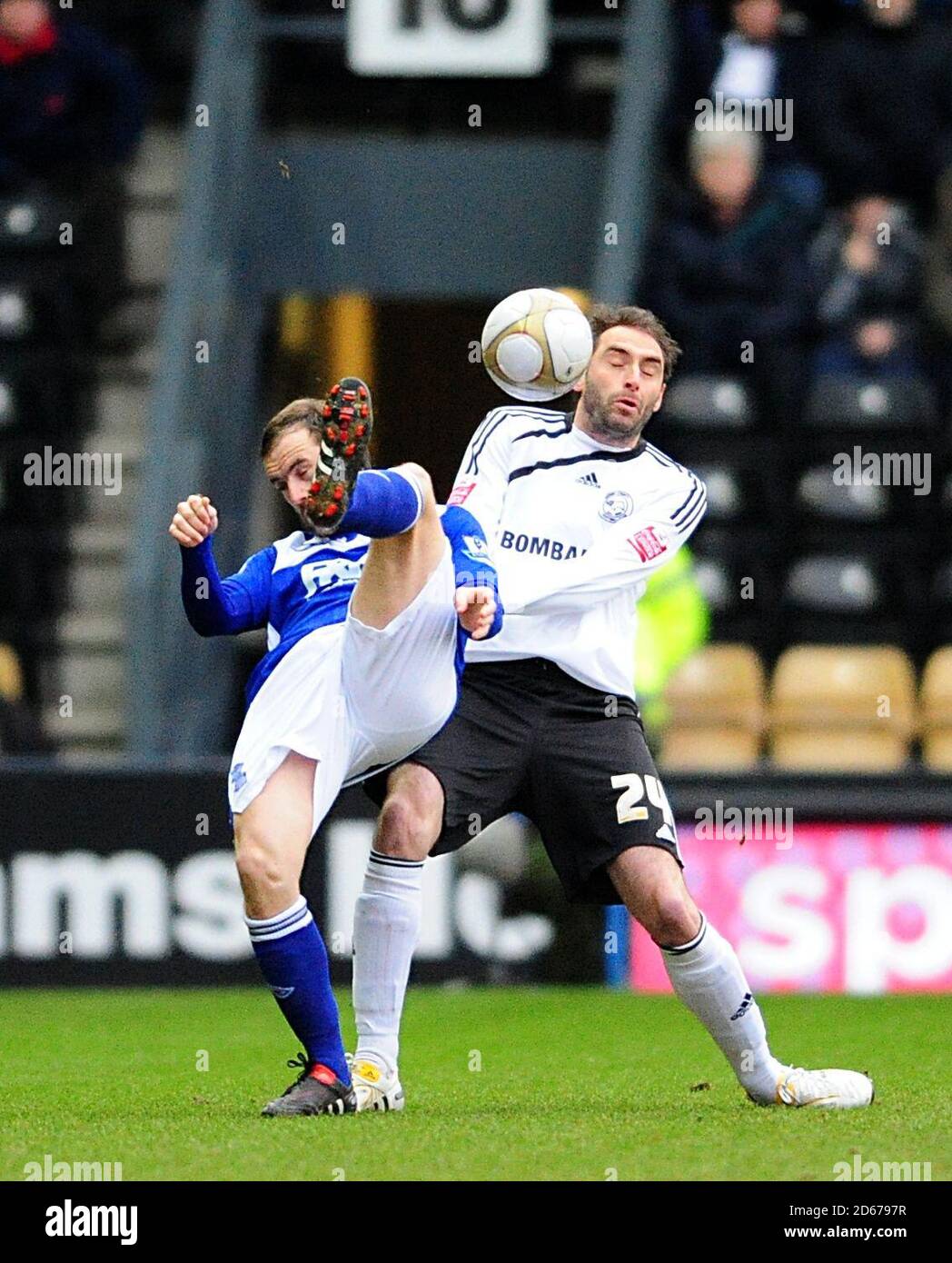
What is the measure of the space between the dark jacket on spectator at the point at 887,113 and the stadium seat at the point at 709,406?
1.47 meters

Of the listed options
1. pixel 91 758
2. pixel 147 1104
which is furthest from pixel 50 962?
pixel 147 1104

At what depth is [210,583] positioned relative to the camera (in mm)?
6051

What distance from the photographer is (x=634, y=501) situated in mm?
6477

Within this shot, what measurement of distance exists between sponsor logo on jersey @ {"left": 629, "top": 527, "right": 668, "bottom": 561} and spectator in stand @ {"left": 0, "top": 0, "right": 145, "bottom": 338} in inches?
300

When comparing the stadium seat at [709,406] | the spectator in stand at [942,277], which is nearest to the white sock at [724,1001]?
the stadium seat at [709,406]

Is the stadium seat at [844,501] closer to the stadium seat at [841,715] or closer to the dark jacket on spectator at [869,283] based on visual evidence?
Answer: the dark jacket on spectator at [869,283]

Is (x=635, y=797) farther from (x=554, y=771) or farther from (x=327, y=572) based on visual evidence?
(x=327, y=572)

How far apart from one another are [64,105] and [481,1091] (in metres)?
7.97

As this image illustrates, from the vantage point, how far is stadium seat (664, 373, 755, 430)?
1233cm

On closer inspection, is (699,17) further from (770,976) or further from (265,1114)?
(265,1114)

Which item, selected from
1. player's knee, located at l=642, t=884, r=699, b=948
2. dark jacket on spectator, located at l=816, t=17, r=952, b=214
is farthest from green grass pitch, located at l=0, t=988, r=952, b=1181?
dark jacket on spectator, located at l=816, t=17, r=952, b=214

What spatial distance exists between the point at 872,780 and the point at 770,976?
90 centimetres

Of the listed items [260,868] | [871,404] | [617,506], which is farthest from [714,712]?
[260,868]

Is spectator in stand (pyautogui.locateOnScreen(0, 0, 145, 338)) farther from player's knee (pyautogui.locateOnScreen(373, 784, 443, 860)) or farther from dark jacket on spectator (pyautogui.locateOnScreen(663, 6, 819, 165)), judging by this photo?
player's knee (pyautogui.locateOnScreen(373, 784, 443, 860))
